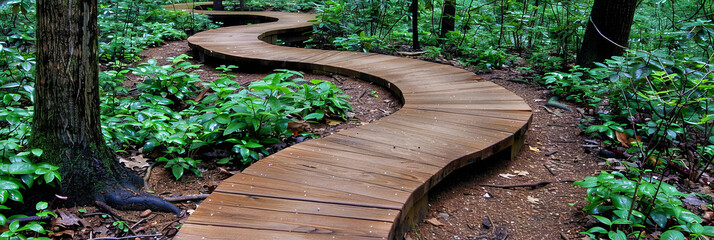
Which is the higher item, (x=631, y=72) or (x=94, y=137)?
(x=631, y=72)

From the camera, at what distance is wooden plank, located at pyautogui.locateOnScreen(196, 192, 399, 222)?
2494mm

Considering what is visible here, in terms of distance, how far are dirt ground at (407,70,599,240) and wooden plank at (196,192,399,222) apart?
487 mm

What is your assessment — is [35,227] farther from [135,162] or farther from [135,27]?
[135,27]

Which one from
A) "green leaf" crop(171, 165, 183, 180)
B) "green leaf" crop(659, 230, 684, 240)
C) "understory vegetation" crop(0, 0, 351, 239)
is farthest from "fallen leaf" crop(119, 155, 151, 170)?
"green leaf" crop(659, 230, 684, 240)

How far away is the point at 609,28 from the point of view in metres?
5.98

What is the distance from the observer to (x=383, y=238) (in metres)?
2.28

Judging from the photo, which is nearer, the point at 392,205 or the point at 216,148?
the point at 392,205

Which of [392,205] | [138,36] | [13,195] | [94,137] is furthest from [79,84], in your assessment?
[138,36]

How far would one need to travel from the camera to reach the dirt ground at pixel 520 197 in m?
3.06

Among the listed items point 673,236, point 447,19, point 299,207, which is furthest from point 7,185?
point 447,19

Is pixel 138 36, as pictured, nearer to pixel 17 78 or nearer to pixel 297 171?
pixel 17 78

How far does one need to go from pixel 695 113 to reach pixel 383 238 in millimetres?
3526

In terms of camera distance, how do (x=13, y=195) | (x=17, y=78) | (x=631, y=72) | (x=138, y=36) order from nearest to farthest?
(x=13, y=195), (x=631, y=72), (x=17, y=78), (x=138, y=36)

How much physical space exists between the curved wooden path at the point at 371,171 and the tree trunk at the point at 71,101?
84 centimetres
